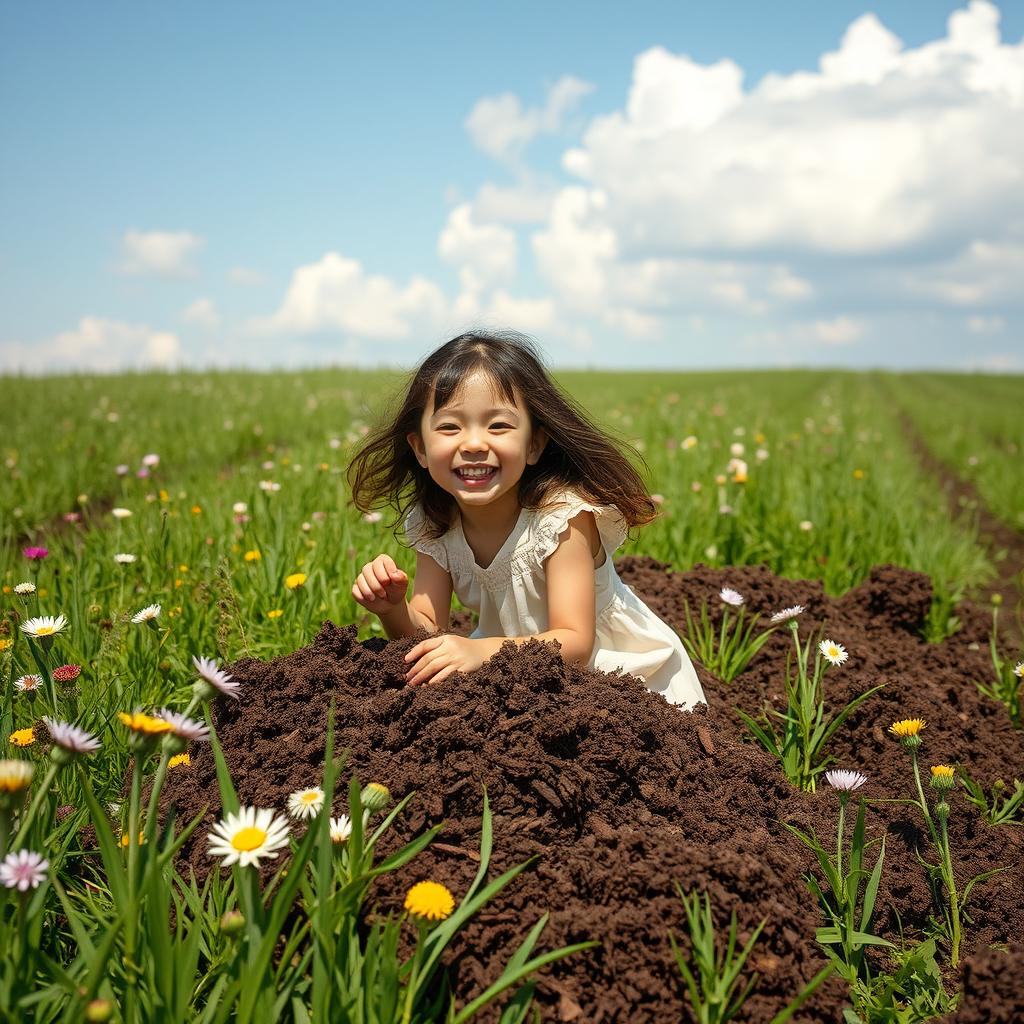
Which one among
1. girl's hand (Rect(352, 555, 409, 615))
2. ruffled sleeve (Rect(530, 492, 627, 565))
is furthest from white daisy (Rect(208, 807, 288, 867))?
ruffled sleeve (Rect(530, 492, 627, 565))

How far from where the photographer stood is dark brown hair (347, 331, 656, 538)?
284 cm

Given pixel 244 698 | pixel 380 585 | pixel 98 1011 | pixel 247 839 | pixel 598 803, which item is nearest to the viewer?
pixel 98 1011

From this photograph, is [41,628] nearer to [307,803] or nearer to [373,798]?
[307,803]

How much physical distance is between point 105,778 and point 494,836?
48.0 inches

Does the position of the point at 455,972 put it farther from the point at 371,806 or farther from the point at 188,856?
the point at 188,856

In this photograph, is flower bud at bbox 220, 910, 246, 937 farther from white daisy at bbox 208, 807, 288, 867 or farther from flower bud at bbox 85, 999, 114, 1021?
flower bud at bbox 85, 999, 114, 1021

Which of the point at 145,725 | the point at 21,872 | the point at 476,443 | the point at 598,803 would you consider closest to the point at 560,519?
the point at 476,443

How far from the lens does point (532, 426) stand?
2.97m

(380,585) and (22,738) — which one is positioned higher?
(380,585)

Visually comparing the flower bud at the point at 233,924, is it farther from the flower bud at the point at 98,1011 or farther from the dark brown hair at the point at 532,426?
the dark brown hair at the point at 532,426

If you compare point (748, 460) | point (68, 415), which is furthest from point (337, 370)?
point (748, 460)

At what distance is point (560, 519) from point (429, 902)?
140 centimetres

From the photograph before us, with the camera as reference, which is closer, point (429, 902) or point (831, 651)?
point (429, 902)

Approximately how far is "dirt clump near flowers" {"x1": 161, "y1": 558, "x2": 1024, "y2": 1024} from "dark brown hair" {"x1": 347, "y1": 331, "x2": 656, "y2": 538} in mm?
649
